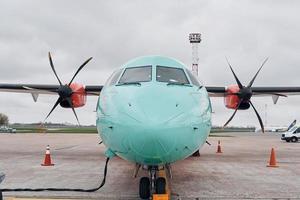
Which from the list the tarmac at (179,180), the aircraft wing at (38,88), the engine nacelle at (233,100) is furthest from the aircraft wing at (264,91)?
the aircraft wing at (38,88)

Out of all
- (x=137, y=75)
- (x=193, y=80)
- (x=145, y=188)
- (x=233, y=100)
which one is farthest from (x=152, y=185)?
(x=233, y=100)

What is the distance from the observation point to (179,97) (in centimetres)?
596

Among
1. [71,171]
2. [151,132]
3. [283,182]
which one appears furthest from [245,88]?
[151,132]

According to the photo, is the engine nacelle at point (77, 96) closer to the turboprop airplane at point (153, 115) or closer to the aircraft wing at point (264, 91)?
the aircraft wing at point (264, 91)

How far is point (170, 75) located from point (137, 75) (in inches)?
24.9

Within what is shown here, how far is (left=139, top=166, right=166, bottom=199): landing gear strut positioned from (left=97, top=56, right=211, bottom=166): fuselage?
2.02 ft

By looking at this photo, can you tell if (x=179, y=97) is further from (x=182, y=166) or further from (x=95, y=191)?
(x=182, y=166)

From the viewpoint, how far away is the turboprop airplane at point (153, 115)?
5.14 meters

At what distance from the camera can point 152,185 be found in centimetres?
657

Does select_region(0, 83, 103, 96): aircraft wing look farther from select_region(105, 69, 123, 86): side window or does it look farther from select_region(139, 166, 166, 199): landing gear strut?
select_region(139, 166, 166, 199): landing gear strut

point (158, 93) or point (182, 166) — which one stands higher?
point (158, 93)

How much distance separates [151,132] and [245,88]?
9445mm

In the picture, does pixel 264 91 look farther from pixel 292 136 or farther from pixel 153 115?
pixel 292 136

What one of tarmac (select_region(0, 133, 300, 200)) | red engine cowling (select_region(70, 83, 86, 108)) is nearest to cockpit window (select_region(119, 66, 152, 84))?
tarmac (select_region(0, 133, 300, 200))
